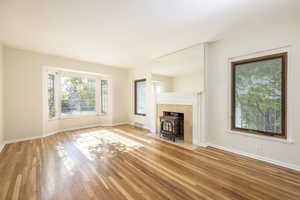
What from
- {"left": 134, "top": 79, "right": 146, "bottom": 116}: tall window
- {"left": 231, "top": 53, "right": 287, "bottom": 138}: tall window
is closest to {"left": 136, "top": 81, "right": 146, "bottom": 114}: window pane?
{"left": 134, "top": 79, "right": 146, "bottom": 116}: tall window

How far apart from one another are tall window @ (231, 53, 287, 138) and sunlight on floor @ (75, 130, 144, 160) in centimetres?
258

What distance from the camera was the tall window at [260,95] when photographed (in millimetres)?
2449

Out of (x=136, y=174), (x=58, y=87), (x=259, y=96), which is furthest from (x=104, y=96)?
(x=259, y=96)

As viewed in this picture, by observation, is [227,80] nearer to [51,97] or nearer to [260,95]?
[260,95]

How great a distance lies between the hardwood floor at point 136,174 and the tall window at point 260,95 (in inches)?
28.3

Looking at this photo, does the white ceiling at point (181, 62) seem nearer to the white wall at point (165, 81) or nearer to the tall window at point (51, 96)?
the white wall at point (165, 81)

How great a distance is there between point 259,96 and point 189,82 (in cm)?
154

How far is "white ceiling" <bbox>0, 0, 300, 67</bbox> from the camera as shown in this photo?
192 cm

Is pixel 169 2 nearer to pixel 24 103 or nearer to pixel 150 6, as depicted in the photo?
pixel 150 6

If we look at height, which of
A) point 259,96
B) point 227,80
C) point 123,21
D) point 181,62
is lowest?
point 259,96

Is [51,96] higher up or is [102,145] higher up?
[51,96]

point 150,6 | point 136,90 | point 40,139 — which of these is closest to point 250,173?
point 150,6

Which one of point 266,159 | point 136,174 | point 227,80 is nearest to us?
point 136,174

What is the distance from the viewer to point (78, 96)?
5199 mm
